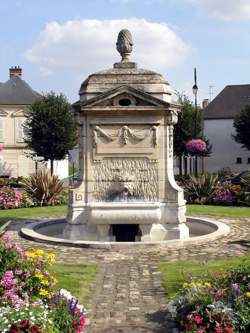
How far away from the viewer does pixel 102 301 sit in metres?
7.31

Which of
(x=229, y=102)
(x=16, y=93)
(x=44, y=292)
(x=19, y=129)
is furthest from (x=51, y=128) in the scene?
(x=44, y=292)

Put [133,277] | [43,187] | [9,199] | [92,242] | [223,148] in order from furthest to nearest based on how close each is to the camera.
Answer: [223,148], [9,199], [43,187], [92,242], [133,277]

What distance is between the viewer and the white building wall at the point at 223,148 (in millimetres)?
50188

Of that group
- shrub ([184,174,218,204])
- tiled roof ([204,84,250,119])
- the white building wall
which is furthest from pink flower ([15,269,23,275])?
tiled roof ([204,84,250,119])

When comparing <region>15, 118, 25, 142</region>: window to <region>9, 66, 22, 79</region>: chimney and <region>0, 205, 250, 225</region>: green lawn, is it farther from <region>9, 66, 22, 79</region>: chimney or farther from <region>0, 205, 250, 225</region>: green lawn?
<region>0, 205, 250, 225</region>: green lawn

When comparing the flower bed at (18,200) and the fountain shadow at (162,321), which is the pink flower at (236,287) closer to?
the fountain shadow at (162,321)

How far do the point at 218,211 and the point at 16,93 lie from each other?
31.0m

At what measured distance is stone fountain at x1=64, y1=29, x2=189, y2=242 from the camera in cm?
1206

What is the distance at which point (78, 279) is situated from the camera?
8.37 metres

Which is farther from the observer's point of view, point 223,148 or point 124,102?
point 223,148

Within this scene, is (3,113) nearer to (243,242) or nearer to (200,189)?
(200,189)

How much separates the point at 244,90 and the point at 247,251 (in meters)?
44.0

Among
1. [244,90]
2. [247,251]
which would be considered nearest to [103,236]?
[247,251]

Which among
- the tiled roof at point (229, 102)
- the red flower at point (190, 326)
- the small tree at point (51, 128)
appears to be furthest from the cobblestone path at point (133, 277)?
the tiled roof at point (229, 102)
